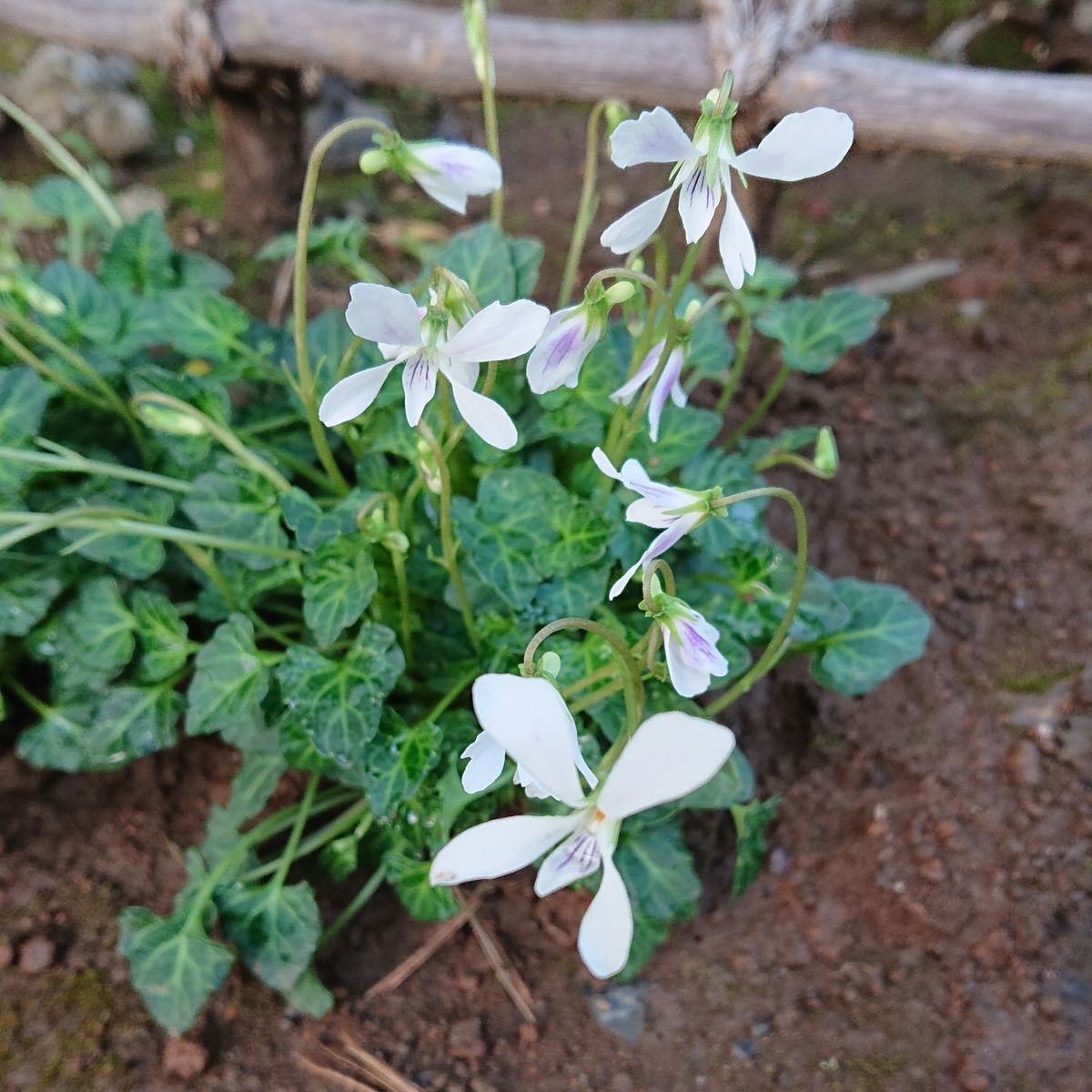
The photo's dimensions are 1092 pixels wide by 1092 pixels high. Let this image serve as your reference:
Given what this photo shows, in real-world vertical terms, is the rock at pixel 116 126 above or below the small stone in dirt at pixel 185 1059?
above

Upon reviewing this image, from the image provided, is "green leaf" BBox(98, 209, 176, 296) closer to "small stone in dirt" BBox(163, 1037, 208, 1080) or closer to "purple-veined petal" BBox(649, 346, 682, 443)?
"purple-veined petal" BBox(649, 346, 682, 443)

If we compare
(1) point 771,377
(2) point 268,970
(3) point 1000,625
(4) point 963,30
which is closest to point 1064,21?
(4) point 963,30

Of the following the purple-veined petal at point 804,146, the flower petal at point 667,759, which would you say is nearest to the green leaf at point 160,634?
the flower petal at point 667,759

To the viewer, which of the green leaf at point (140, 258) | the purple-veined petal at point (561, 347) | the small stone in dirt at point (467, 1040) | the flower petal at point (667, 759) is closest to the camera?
the flower petal at point (667, 759)

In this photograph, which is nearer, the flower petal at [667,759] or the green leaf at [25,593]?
the flower petal at [667,759]

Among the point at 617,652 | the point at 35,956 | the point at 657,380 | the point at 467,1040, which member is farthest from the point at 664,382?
the point at 35,956

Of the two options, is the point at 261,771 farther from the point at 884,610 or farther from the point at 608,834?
the point at 884,610

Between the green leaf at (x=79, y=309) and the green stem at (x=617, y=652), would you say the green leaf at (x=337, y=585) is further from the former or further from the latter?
the green leaf at (x=79, y=309)

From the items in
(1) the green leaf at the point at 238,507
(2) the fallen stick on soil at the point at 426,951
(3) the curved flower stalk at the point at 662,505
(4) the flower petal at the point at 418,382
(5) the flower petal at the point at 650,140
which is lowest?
(2) the fallen stick on soil at the point at 426,951
